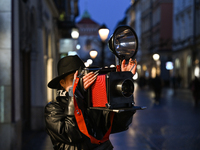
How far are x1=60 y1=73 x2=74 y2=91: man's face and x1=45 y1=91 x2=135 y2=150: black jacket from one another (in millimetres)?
115

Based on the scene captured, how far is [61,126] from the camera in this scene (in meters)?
2.43

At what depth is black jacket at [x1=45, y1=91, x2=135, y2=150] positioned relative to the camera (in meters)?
2.40

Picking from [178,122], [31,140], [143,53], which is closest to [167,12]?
[143,53]

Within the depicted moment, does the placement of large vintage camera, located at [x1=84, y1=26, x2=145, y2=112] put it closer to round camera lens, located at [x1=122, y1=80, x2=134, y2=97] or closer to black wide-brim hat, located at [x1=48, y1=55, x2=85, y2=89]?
round camera lens, located at [x1=122, y1=80, x2=134, y2=97]

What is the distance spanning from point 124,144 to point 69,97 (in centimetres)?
568

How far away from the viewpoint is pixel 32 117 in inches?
418

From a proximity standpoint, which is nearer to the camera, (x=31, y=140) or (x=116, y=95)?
(x=116, y=95)

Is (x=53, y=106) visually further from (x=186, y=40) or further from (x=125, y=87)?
(x=186, y=40)

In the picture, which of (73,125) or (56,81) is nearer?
(73,125)

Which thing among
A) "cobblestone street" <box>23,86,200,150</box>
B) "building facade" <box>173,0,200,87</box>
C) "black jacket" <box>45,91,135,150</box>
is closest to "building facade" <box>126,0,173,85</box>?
"building facade" <box>173,0,200,87</box>

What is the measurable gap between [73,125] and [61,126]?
0.11 m

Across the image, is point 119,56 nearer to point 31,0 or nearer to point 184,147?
point 184,147

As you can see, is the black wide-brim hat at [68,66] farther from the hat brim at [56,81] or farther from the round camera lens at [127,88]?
the round camera lens at [127,88]

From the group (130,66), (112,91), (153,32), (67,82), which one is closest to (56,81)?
(67,82)
